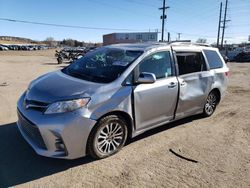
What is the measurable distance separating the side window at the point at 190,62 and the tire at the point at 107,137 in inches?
70.3

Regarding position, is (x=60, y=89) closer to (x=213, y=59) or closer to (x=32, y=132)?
(x=32, y=132)

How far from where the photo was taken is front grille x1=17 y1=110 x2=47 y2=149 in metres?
3.66

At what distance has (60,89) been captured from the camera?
3.93 meters

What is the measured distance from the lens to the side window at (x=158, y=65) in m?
4.59

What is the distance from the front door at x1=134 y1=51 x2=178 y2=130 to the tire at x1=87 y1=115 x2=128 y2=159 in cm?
36

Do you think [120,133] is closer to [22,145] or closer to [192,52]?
[22,145]

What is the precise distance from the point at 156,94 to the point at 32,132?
2.11 m

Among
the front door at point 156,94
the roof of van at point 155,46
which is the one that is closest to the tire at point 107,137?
the front door at point 156,94

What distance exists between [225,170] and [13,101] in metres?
5.83

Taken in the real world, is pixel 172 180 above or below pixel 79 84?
below

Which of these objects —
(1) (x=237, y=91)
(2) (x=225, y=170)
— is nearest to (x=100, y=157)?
(2) (x=225, y=170)

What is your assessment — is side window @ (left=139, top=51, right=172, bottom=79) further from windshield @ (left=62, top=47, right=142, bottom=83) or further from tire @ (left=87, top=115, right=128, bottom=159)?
tire @ (left=87, top=115, right=128, bottom=159)

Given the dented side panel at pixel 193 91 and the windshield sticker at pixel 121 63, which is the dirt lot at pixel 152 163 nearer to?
the dented side panel at pixel 193 91

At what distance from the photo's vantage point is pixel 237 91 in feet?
32.7
